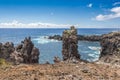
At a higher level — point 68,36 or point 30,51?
point 68,36

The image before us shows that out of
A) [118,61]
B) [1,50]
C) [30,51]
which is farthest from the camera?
[1,50]

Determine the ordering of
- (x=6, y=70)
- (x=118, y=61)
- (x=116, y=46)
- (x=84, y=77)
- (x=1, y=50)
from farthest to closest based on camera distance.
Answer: (x=1, y=50), (x=116, y=46), (x=118, y=61), (x=6, y=70), (x=84, y=77)

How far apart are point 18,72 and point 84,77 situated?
7181 millimetres

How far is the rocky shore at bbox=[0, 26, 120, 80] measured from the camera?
81.0 ft

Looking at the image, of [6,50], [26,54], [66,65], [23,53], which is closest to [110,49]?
[26,54]

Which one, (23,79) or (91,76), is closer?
(23,79)

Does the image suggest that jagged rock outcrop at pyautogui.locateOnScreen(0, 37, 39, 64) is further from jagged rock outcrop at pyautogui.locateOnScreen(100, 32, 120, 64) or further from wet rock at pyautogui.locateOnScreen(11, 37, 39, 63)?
jagged rock outcrop at pyautogui.locateOnScreen(100, 32, 120, 64)

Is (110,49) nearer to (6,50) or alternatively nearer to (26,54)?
(26,54)

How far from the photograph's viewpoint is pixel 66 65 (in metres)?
31.8

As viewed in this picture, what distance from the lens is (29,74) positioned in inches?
972

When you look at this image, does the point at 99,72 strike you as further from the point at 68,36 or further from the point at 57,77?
the point at 68,36

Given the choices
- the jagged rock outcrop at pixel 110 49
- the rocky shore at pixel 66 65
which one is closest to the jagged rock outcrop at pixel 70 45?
the rocky shore at pixel 66 65

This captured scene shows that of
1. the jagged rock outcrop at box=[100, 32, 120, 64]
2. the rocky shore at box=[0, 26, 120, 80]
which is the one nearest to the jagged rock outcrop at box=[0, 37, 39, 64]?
the rocky shore at box=[0, 26, 120, 80]

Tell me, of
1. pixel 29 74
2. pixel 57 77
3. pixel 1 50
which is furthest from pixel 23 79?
pixel 1 50
